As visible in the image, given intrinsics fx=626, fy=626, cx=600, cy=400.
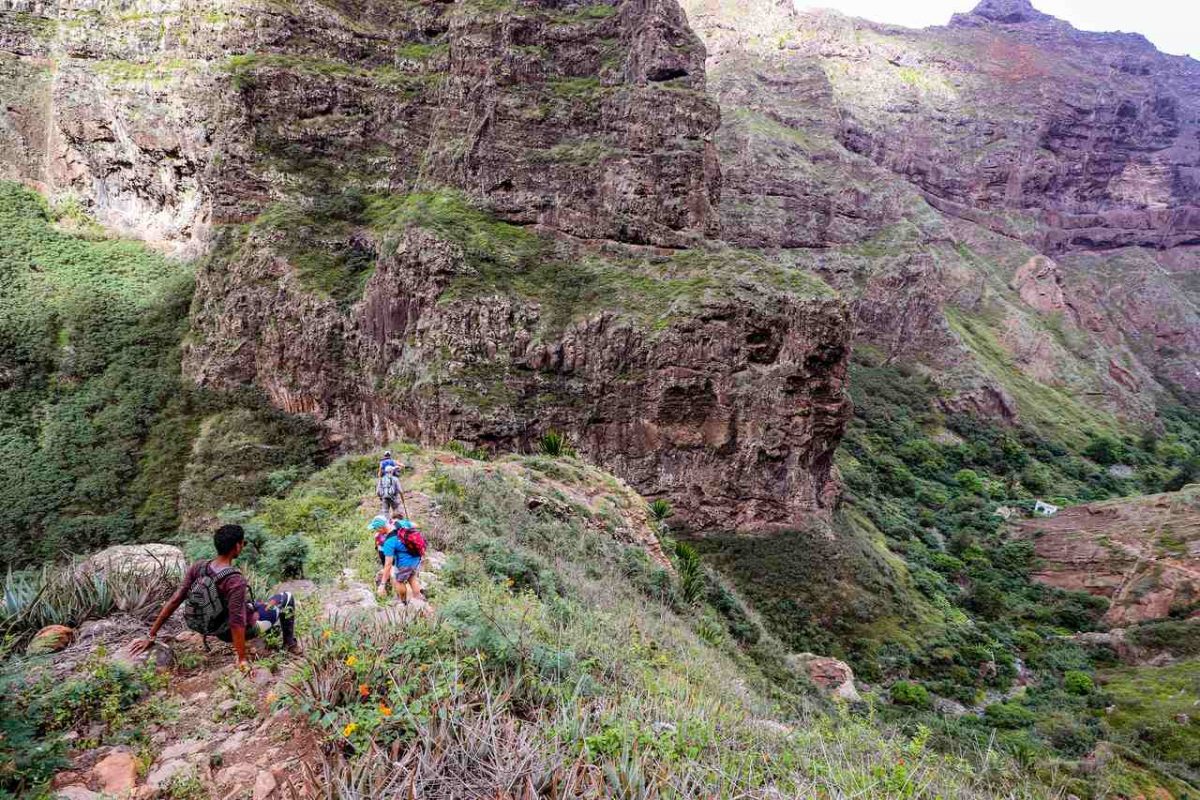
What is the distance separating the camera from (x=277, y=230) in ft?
126

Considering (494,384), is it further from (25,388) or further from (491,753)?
(491,753)

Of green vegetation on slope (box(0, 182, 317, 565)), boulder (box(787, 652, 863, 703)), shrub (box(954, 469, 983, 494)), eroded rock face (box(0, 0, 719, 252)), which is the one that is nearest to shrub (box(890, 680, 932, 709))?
boulder (box(787, 652, 863, 703))

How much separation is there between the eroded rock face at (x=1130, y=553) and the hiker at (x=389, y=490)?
4492 cm

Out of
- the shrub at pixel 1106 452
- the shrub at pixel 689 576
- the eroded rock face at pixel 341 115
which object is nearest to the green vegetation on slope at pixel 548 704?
the shrub at pixel 689 576

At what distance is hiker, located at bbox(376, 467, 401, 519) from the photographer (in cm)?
1074

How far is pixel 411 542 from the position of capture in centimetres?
738

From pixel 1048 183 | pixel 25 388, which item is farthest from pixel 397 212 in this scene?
pixel 1048 183

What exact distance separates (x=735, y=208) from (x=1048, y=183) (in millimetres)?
69503

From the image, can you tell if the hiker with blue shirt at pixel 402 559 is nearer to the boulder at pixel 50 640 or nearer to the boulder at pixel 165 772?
the boulder at pixel 50 640

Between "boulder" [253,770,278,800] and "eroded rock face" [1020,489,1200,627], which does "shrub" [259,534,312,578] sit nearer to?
"boulder" [253,770,278,800]

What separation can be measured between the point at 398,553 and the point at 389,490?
11.7 ft

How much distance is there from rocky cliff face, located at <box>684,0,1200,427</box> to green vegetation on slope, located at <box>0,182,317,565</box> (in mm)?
69537

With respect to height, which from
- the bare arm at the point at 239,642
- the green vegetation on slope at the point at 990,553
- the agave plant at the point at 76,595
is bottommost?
the green vegetation on slope at the point at 990,553

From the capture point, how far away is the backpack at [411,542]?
24.2ft
